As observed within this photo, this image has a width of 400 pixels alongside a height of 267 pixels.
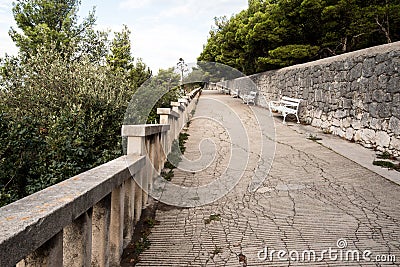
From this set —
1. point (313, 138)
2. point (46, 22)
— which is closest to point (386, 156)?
point (313, 138)

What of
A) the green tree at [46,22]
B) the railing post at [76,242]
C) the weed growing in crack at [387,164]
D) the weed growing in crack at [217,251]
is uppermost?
the green tree at [46,22]

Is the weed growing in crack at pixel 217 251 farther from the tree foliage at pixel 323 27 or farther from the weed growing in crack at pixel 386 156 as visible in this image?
the tree foliage at pixel 323 27

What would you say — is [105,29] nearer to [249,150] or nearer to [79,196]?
[249,150]

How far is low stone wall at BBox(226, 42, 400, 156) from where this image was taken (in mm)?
5461

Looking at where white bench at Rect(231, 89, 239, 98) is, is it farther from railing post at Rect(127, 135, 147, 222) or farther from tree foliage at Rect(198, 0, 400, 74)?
railing post at Rect(127, 135, 147, 222)

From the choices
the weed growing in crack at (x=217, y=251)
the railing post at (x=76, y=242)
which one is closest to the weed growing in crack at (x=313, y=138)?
the weed growing in crack at (x=217, y=251)

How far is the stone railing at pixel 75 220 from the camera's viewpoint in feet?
3.33

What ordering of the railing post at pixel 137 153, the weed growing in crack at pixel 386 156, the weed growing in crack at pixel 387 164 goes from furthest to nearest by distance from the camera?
the weed growing in crack at pixel 386 156, the weed growing in crack at pixel 387 164, the railing post at pixel 137 153

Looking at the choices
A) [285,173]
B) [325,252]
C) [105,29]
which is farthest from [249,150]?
[105,29]

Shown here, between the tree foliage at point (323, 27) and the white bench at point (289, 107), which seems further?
the tree foliage at point (323, 27)

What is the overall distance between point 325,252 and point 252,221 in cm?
73

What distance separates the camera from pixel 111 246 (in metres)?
2.26

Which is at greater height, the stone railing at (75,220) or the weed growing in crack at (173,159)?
the stone railing at (75,220)

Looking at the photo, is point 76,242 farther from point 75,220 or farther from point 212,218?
point 212,218
